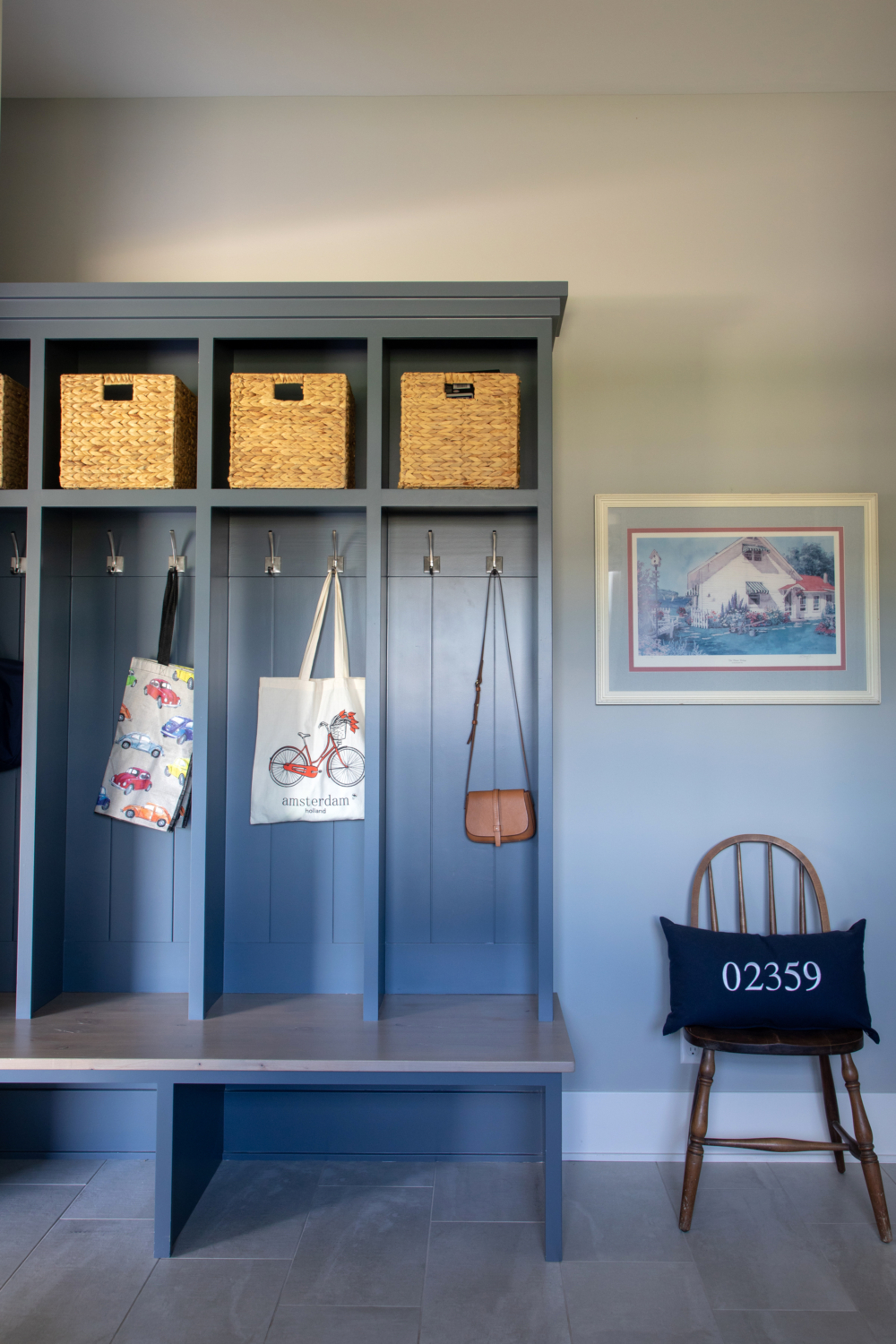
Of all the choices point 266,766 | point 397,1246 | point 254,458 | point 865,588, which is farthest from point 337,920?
point 865,588

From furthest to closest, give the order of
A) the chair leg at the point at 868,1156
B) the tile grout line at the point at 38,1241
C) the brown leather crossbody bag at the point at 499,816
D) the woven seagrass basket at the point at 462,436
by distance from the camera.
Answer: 1. the brown leather crossbody bag at the point at 499,816
2. the woven seagrass basket at the point at 462,436
3. the chair leg at the point at 868,1156
4. the tile grout line at the point at 38,1241

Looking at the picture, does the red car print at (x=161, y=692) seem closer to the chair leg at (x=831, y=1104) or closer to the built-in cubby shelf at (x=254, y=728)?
the built-in cubby shelf at (x=254, y=728)

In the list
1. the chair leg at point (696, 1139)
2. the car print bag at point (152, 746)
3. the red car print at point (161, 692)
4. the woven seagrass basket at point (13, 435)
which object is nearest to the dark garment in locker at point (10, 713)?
the car print bag at point (152, 746)

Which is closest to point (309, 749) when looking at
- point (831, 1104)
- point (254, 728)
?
point (254, 728)

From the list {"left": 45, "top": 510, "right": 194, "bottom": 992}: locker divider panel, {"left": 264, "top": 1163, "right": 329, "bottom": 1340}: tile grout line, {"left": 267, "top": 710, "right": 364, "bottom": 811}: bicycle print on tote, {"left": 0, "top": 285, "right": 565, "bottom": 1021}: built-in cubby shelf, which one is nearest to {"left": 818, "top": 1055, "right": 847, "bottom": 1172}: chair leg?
{"left": 0, "top": 285, "right": 565, "bottom": 1021}: built-in cubby shelf

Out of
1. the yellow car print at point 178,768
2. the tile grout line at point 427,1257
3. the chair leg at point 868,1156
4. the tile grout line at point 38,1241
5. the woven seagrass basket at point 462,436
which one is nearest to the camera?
the tile grout line at point 427,1257

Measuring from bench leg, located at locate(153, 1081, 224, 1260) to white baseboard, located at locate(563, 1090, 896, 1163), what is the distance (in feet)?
3.71

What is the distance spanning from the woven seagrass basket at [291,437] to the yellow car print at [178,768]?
0.89 metres

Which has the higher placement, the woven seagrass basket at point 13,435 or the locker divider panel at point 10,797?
the woven seagrass basket at point 13,435

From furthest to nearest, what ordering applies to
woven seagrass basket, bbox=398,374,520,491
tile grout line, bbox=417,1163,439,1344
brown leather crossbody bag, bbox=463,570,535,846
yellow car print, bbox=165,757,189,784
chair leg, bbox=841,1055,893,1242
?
yellow car print, bbox=165,757,189,784 < brown leather crossbody bag, bbox=463,570,535,846 < woven seagrass basket, bbox=398,374,520,491 < chair leg, bbox=841,1055,893,1242 < tile grout line, bbox=417,1163,439,1344

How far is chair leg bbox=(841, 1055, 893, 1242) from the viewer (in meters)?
2.32

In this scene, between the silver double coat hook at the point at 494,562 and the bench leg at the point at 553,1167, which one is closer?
the bench leg at the point at 553,1167

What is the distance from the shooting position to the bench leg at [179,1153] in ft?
7.30

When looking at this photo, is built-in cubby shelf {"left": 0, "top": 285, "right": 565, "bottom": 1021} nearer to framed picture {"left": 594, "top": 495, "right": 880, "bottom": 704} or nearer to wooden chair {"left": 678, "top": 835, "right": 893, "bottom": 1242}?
framed picture {"left": 594, "top": 495, "right": 880, "bottom": 704}
